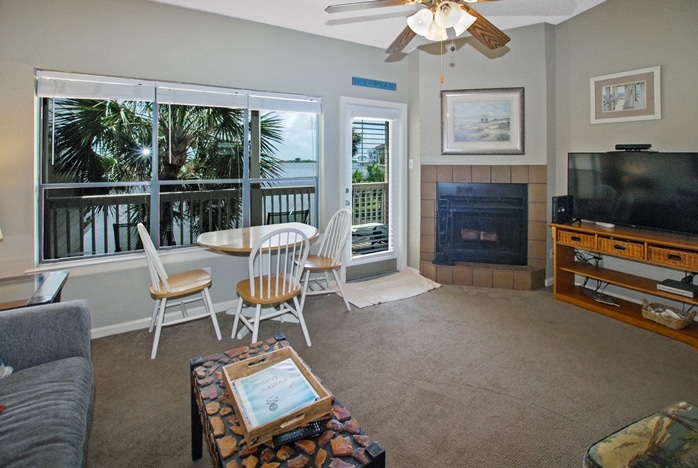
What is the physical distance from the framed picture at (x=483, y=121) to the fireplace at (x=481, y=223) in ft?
1.36

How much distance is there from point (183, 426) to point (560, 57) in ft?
15.1

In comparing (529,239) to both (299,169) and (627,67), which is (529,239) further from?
(299,169)

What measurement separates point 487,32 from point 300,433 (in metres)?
2.40

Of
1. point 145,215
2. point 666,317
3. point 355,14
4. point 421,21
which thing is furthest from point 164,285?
point 666,317

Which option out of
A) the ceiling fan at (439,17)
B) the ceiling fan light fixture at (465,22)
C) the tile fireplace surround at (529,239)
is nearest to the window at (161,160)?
the tile fireplace surround at (529,239)

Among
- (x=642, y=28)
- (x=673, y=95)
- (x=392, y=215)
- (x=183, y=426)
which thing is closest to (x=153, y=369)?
(x=183, y=426)

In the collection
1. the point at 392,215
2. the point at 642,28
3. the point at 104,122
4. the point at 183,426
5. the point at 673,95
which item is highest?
the point at 642,28

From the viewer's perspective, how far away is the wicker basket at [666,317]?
291cm

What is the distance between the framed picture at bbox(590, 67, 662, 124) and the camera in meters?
3.25

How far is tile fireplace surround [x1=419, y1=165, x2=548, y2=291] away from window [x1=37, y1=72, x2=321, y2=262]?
1.63 m

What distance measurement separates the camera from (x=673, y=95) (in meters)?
3.14

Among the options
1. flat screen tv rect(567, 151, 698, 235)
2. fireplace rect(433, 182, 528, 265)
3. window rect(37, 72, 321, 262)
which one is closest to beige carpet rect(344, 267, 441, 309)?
fireplace rect(433, 182, 528, 265)

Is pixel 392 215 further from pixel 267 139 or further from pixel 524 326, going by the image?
pixel 524 326

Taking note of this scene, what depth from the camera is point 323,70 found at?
4008 millimetres
